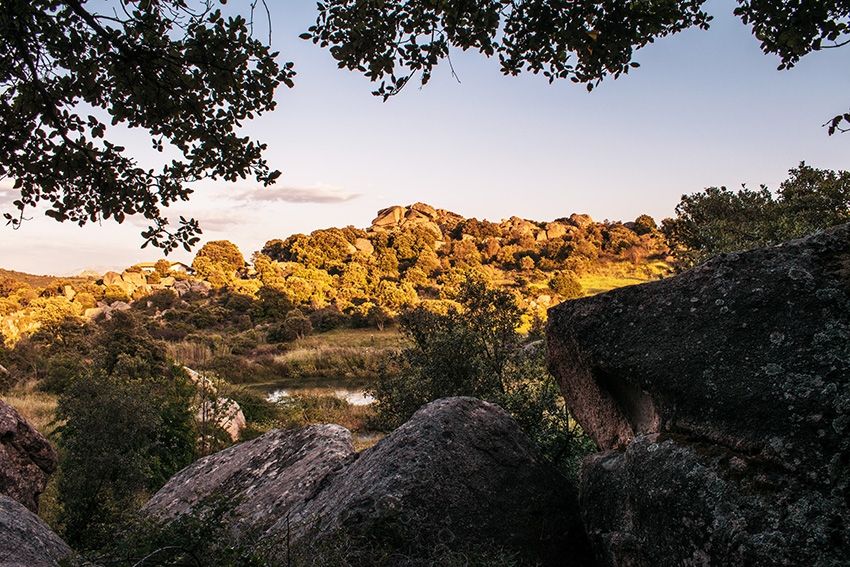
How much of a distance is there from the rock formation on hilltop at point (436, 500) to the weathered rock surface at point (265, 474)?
0.05 metres

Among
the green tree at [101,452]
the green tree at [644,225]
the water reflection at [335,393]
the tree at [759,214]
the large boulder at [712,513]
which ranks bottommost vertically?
the water reflection at [335,393]

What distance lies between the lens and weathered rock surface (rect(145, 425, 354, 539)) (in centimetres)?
798

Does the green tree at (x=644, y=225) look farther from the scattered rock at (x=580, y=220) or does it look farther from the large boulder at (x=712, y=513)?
the large boulder at (x=712, y=513)

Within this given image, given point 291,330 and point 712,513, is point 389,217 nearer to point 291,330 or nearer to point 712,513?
point 291,330

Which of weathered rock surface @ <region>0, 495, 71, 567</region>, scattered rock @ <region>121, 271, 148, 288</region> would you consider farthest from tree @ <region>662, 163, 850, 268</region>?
scattered rock @ <region>121, 271, 148, 288</region>

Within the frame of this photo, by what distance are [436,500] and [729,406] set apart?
9.59 ft

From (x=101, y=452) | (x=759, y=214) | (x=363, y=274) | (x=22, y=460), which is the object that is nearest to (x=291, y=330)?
(x=363, y=274)

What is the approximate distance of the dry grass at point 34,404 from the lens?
22.7m

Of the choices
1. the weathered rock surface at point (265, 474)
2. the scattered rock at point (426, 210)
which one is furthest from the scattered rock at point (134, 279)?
the weathered rock surface at point (265, 474)

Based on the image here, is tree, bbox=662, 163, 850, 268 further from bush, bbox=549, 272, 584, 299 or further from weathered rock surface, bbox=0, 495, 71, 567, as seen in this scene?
bush, bbox=549, 272, 584, 299

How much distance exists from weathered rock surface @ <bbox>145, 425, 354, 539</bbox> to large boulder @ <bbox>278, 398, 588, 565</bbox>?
95cm

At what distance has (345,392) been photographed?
40.1m

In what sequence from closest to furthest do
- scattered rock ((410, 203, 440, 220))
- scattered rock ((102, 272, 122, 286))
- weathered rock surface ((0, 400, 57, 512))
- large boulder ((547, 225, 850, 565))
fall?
large boulder ((547, 225, 850, 565)), weathered rock surface ((0, 400, 57, 512)), scattered rock ((102, 272, 122, 286)), scattered rock ((410, 203, 440, 220))

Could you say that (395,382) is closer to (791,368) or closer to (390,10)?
(390,10)
